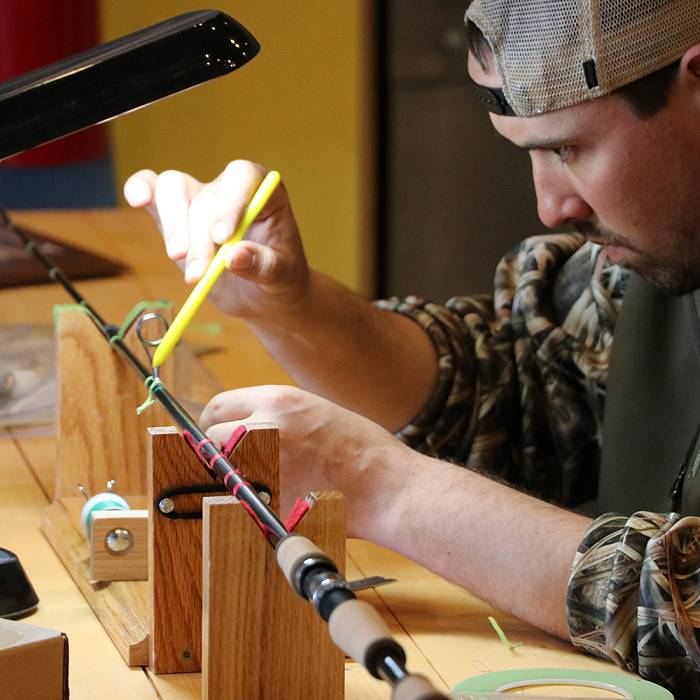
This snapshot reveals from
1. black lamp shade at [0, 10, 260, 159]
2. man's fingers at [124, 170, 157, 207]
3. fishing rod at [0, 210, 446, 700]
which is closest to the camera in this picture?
fishing rod at [0, 210, 446, 700]

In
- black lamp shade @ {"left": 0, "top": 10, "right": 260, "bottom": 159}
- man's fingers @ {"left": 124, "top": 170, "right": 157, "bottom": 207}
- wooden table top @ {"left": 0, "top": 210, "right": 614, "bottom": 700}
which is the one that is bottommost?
wooden table top @ {"left": 0, "top": 210, "right": 614, "bottom": 700}

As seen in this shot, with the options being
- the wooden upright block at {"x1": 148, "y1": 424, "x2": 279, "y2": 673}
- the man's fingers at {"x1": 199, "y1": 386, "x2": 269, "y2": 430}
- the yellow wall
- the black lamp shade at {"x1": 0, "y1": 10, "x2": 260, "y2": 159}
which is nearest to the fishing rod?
the wooden upright block at {"x1": 148, "y1": 424, "x2": 279, "y2": 673}

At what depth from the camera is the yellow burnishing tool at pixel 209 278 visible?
120cm

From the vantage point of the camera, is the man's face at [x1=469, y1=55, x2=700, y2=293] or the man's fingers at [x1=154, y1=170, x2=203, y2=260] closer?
the man's face at [x1=469, y1=55, x2=700, y2=293]

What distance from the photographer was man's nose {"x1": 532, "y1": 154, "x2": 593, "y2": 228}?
4.44ft

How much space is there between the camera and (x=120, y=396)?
1.40 m

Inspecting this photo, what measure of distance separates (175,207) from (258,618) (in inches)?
25.3

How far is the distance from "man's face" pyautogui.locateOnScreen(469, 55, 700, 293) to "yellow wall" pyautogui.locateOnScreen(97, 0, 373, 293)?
286 cm

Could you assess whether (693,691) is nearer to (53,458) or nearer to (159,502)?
(159,502)

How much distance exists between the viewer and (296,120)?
4.22 meters

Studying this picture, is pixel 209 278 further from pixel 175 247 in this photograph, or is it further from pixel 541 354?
pixel 541 354

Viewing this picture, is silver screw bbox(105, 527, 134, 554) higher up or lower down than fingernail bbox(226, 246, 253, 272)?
lower down

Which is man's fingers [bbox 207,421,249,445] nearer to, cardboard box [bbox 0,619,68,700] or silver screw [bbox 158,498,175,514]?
silver screw [bbox 158,498,175,514]

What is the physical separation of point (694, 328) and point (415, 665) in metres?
0.58
